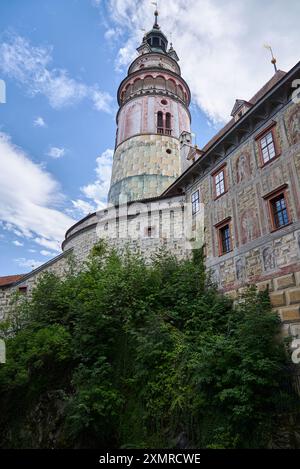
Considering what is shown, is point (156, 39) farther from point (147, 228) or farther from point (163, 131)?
point (147, 228)

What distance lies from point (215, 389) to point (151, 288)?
14.4 ft

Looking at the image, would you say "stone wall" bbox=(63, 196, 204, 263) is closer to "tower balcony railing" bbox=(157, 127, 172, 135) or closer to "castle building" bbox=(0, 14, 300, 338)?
"castle building" bbox=(0, 14, 300, 338)

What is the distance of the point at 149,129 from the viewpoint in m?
24.0

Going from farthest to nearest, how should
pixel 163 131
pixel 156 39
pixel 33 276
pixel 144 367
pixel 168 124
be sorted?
1. pixel 156 39
2. pixel 168 124
3. pixel 163 131
4. pixel 33 276
5. pixel 144 367

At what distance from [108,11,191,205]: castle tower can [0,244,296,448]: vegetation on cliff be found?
38.3ft

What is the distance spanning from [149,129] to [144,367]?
19.9m

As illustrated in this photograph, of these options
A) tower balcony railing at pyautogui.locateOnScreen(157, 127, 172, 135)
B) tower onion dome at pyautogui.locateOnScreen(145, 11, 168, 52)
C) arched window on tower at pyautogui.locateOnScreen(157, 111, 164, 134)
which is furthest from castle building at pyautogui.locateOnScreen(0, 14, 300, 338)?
tower onion dome at pyautogui.locateOnScreen(145, 11, 168, 52)

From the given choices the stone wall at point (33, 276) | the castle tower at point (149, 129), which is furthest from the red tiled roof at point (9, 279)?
the castle tower at point (149, 129)

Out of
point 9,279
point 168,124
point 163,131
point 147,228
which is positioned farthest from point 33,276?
point 168,124

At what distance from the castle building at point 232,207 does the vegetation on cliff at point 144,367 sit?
94cm

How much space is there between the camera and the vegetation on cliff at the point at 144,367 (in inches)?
257

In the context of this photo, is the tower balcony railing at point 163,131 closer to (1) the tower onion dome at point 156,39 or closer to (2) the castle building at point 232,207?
(2) the castle building at point 232,207
